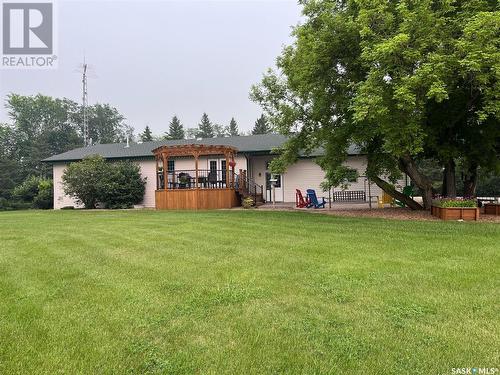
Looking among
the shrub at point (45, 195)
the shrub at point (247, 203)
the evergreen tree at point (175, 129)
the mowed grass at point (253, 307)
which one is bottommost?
the mowed grass at point (253, 307)

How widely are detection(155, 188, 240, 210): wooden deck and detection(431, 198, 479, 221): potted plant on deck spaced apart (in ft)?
30.8

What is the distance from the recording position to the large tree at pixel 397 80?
8.47 meters

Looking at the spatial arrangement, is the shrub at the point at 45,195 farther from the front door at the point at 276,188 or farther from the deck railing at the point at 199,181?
the front door at the point at 276,188

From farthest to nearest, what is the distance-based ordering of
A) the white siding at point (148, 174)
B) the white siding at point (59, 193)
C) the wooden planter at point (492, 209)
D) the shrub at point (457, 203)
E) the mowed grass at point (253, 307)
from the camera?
the white siding at point (59, 193), the white siding at point (148, 174), the wooden planter at point (492, 209), the shrub at point (457, 203), the mowed grass at point (253, 307)

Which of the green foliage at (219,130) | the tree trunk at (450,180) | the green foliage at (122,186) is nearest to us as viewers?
the tree trunk at (450,180)

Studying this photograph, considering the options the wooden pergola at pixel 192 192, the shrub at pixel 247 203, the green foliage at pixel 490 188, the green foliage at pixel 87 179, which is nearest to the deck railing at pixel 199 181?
the wooden pergola at pixel 192 192

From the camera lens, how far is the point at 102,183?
64.0ft

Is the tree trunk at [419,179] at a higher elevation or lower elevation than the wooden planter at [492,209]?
higher

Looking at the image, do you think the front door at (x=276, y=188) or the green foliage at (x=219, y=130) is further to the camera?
the green foliage at (x=219, y=130)

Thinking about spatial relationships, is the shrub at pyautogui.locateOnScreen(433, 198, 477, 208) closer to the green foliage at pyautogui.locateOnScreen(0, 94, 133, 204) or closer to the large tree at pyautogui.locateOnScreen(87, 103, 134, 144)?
the green foliage at pyautogui.locateOnScreen(0, 94, 133, 204)

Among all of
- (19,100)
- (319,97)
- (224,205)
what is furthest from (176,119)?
(319,97)

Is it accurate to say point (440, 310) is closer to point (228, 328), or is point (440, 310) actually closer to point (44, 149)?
point (228, 328)

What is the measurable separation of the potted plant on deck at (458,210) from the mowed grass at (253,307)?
4047 mm

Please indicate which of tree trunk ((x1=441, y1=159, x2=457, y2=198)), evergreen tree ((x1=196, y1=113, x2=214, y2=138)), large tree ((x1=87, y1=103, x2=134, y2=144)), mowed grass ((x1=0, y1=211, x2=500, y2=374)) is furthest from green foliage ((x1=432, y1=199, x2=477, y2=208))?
large tree ((x1=87, y1=103, x2=134, y2=144))
